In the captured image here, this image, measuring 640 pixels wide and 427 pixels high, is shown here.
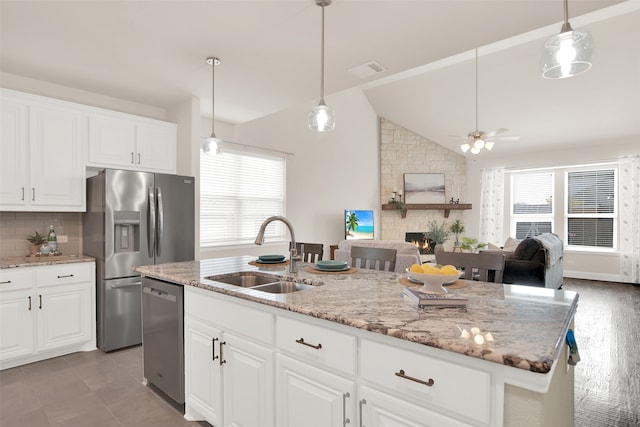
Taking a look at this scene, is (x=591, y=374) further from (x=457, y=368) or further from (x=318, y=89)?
(x=318, y=89)

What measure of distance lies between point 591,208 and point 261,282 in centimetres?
742

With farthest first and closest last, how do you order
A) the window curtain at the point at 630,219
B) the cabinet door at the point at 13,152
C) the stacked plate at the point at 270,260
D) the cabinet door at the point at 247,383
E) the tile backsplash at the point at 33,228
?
the window curtain at the point at 630,219 → the tile backsplash at the point at 33,228 → the cabinet door at the point at 13,152 → the stacked plate at the point at 270,260 → the cabinet door at the point at 247,383

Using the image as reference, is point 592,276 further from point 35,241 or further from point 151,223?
point 35,241

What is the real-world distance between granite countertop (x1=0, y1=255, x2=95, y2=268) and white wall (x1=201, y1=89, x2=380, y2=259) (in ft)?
5.34

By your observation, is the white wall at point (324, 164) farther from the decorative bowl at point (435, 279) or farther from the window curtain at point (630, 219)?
the window curtain at point (630, 219)

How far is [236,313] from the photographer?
5.88ft

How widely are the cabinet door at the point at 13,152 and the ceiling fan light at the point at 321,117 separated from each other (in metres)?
2.67

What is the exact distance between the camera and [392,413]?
1.19 metres

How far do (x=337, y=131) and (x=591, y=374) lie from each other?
5.57 m

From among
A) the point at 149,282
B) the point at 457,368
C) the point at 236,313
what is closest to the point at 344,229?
the point at 149,282

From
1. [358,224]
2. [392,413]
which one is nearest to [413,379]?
[392,413]

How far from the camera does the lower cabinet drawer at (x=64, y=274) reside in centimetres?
307

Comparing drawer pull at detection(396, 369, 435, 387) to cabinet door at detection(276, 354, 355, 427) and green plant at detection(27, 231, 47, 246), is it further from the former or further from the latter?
green plant at detection(27, 231, 47, 246)

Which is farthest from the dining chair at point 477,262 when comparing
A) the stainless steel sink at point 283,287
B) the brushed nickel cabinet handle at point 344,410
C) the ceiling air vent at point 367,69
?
the ceiling air vent at point 367,69
